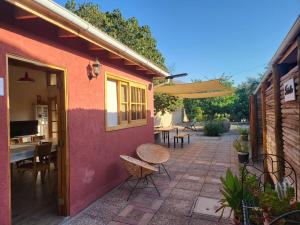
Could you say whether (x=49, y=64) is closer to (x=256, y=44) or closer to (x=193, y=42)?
(x=193, y=42)

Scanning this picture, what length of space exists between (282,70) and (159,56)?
41.1 ft

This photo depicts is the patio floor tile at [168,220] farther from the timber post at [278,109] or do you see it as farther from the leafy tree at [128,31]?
the leafy tree at [128,31]

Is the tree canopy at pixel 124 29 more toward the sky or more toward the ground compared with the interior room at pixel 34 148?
more toward the sky

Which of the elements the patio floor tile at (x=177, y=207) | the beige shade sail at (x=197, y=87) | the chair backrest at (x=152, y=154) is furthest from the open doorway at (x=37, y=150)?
the beige shade sail at (x=197, y=87)

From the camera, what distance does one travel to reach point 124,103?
630cm

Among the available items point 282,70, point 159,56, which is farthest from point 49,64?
point 159,56

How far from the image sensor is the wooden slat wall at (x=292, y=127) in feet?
8.49

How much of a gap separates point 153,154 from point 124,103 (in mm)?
1595

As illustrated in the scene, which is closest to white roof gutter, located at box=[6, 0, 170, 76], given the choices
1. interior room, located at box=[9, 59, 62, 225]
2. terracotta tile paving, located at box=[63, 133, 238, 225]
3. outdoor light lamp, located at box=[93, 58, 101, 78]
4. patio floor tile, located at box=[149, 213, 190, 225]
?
outdoor light lamp, located at box=[93, 58, 101, 78]

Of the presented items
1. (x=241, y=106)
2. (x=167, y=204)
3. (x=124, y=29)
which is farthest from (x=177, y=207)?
(x=241, y=106)

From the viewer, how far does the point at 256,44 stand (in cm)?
2648

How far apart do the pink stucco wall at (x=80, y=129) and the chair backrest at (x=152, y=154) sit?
19.6 inches

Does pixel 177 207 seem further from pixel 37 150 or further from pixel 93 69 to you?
pixel 37 150

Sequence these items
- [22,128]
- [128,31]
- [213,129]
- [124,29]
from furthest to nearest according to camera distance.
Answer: [213,129] → [124,29] → [128,31] → [22,128]
